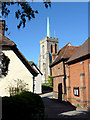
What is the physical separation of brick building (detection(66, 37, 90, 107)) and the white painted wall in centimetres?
733

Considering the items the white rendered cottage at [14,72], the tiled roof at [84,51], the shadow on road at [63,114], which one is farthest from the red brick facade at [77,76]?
the white rendered cottage at [14,72]

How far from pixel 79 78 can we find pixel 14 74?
9470 mm

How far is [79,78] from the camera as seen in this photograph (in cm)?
1772

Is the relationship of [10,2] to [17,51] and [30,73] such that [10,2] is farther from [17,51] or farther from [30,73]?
[30,73]

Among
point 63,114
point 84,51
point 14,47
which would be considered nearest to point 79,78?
point 84,51

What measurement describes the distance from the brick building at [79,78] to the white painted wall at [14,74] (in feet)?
24.1

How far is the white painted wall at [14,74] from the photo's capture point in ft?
37.6

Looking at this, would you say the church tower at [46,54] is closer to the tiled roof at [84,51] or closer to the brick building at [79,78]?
the brick building at [79,78]

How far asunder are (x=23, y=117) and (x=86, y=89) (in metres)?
→ 12.6

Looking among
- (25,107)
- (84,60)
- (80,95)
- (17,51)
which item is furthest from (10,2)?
(80,95)

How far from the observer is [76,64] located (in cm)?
1858

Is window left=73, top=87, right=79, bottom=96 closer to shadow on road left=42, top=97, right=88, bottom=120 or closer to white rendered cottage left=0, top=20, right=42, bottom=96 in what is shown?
shadow on road left=42, top=97, right=88, bottom=120

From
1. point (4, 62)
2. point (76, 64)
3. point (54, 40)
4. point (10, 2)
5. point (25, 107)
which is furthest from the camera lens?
point (54, 40)

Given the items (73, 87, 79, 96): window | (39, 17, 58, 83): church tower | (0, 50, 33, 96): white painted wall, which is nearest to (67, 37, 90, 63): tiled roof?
(73, 87, 79, 96): window
